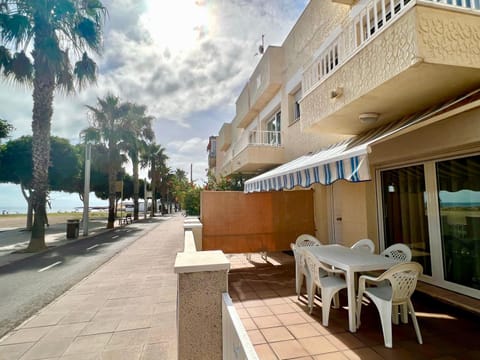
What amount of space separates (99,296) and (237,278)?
4.73m

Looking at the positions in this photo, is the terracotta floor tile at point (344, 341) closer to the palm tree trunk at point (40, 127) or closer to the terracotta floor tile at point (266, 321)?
the terracotta floor tile at point (266, 321)

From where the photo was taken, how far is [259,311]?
673 centimetres

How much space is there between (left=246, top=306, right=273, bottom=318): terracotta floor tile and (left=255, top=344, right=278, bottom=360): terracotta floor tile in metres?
1.39

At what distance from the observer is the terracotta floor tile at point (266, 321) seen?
19.5ft

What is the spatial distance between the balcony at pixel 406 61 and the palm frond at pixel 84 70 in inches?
772

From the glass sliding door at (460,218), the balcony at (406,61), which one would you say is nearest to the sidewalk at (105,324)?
the glass sliding door at (460,218)

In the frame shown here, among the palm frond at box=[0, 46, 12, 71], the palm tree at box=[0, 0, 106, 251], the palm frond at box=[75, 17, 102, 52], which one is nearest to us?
the palm tree at box=[0, 0, 106, 251]

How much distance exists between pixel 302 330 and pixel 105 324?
5.01 m

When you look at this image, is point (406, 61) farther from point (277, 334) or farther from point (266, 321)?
point (266, 321)

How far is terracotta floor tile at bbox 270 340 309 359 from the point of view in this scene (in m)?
4.75

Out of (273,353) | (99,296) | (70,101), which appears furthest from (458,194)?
(70,101)

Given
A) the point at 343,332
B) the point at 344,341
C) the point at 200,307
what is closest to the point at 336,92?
the point at 343,332

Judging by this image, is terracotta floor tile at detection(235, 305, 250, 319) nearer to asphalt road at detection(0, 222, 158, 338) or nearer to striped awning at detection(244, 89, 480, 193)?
striped awning at detection(244, 89, 480, 193)

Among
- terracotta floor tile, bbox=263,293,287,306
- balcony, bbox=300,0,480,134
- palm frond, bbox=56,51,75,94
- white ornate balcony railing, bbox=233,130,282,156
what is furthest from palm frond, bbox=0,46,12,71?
terracotta floor tile, bbox=263,293,287,306
